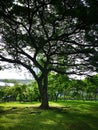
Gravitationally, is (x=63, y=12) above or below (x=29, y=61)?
above

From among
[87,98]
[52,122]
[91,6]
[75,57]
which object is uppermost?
[91,6]

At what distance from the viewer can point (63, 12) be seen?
1267 centimetres

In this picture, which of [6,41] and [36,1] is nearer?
[36,1]

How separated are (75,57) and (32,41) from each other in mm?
4741

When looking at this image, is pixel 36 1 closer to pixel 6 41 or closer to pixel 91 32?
pixel 91 32

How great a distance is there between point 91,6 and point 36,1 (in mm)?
3068

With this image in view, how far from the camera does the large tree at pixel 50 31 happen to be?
12250mm

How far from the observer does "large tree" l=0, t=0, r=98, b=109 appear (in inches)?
482

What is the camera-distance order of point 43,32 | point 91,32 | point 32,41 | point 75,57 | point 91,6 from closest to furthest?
point 91,6 → point 91,32 → point 32,41 → point 43,32 → point 75,57

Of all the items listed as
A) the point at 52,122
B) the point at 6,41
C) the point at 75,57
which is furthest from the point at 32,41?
the point at 52,122

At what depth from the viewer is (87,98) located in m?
40.9

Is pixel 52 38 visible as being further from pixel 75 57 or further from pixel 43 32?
pixel 75 57

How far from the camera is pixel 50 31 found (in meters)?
16.3

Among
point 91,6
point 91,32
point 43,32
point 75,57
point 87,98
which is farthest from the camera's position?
point 87,98
